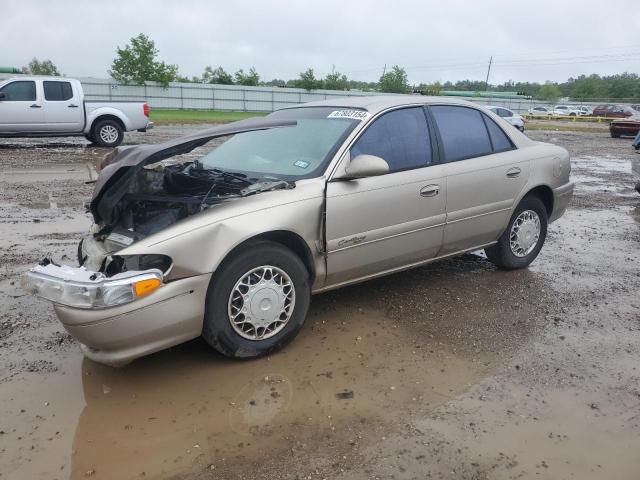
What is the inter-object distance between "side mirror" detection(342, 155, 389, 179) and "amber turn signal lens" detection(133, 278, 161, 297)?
1.49 m

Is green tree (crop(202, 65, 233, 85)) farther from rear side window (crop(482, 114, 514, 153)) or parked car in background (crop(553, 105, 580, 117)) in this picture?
rear side window (crop(482, 114, 514, 153))

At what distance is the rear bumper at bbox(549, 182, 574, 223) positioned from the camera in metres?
5.43

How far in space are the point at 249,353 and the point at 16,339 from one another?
1.65 metres

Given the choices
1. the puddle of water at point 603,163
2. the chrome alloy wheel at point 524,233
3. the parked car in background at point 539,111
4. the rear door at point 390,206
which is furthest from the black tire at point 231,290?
the parked car in background at point 539,111

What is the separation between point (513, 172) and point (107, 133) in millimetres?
13148

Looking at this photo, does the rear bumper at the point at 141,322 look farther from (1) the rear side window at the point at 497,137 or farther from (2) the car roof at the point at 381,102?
(1) the rear side window at the point at 497,137

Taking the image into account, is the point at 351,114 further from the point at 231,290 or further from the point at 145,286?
the point at 145,286

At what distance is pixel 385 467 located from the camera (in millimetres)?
2584

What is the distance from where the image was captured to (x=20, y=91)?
558 inches

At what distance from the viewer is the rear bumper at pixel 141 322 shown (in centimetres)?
293

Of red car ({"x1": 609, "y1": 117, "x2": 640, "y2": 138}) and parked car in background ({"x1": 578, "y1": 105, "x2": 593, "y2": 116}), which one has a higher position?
parked car in background ({"x1": 578, "y1": 105, "x2": 593, "y2": 116})

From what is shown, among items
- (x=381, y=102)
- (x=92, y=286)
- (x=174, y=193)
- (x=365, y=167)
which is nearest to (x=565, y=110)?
(x=381, y=102)

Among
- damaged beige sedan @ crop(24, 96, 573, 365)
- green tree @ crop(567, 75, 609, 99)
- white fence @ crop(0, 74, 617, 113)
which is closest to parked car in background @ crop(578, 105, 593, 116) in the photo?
white fence @ crop(0, 74, 617, 113)

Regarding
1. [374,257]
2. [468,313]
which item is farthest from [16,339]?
[468,313]
